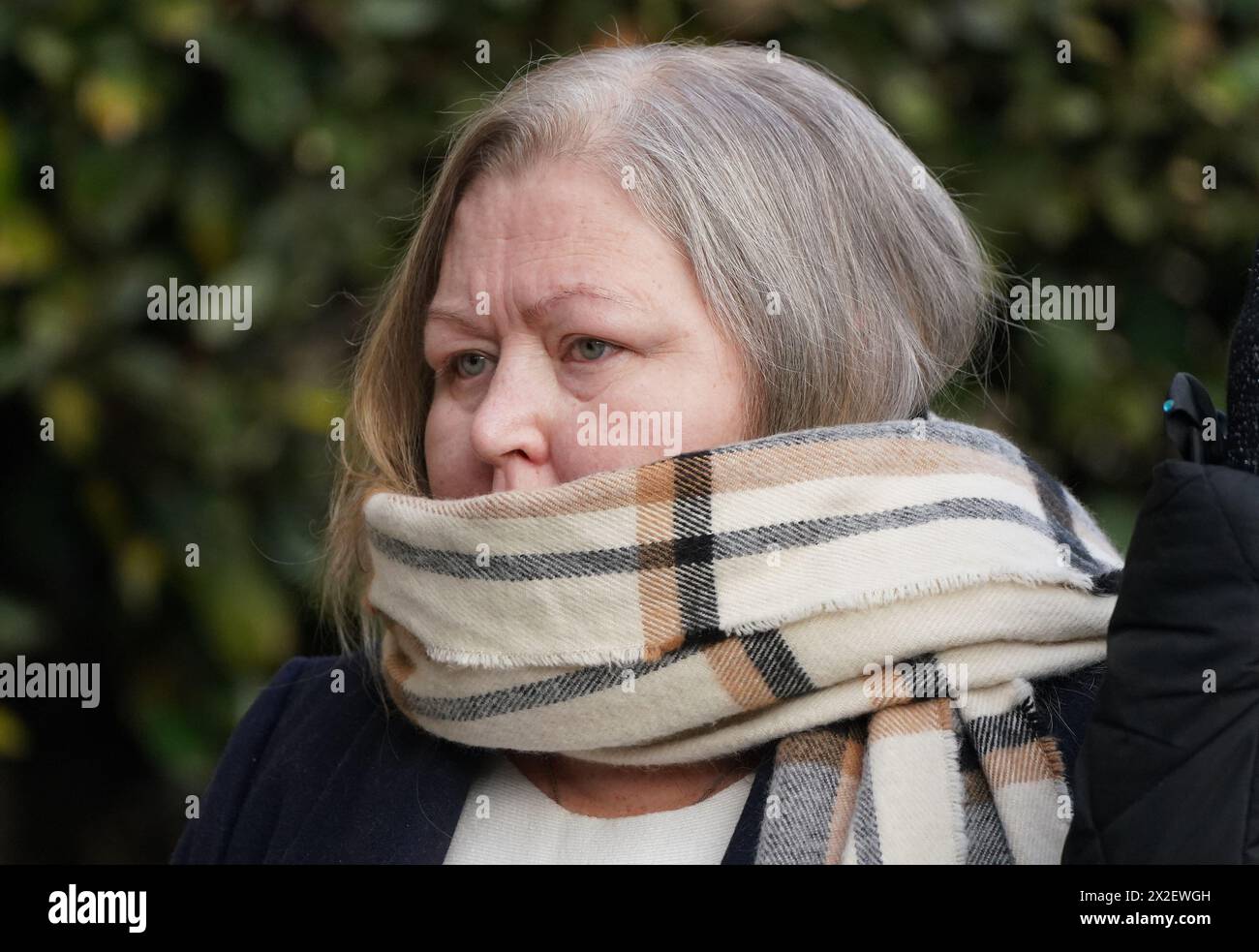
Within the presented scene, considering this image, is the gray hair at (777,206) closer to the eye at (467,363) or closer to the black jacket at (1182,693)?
the eye at (467,363)

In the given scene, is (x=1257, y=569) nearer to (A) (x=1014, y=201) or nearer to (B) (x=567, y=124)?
(B) (x=567, y=124)

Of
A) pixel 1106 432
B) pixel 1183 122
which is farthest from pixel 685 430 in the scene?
pixel 1183 122

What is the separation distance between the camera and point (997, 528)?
142 cm

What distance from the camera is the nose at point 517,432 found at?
4.97 feet

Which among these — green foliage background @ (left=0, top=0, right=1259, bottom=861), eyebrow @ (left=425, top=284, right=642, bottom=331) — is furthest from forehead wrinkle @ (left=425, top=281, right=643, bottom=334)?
green foliage background @ (left=0, top=0, right=1259, bottom=861)

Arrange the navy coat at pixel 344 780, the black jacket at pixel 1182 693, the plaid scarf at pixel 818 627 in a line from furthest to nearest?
the navy coat at pixel 344 780
the plaid scarf at pixel 818 627
the black jacket at pixel 1182 693

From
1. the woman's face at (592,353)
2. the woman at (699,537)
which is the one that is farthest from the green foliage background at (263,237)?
the woman's face at (592,353)

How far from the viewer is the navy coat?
57.7 inches

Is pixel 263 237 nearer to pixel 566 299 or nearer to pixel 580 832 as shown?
pixel 566 299

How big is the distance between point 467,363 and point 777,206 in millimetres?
401

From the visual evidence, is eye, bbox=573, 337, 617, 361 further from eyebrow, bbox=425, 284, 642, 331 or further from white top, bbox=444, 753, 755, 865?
white top, bbox=444, 753, 755, 865

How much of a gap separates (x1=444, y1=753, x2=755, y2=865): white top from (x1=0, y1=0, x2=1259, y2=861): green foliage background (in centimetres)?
139
